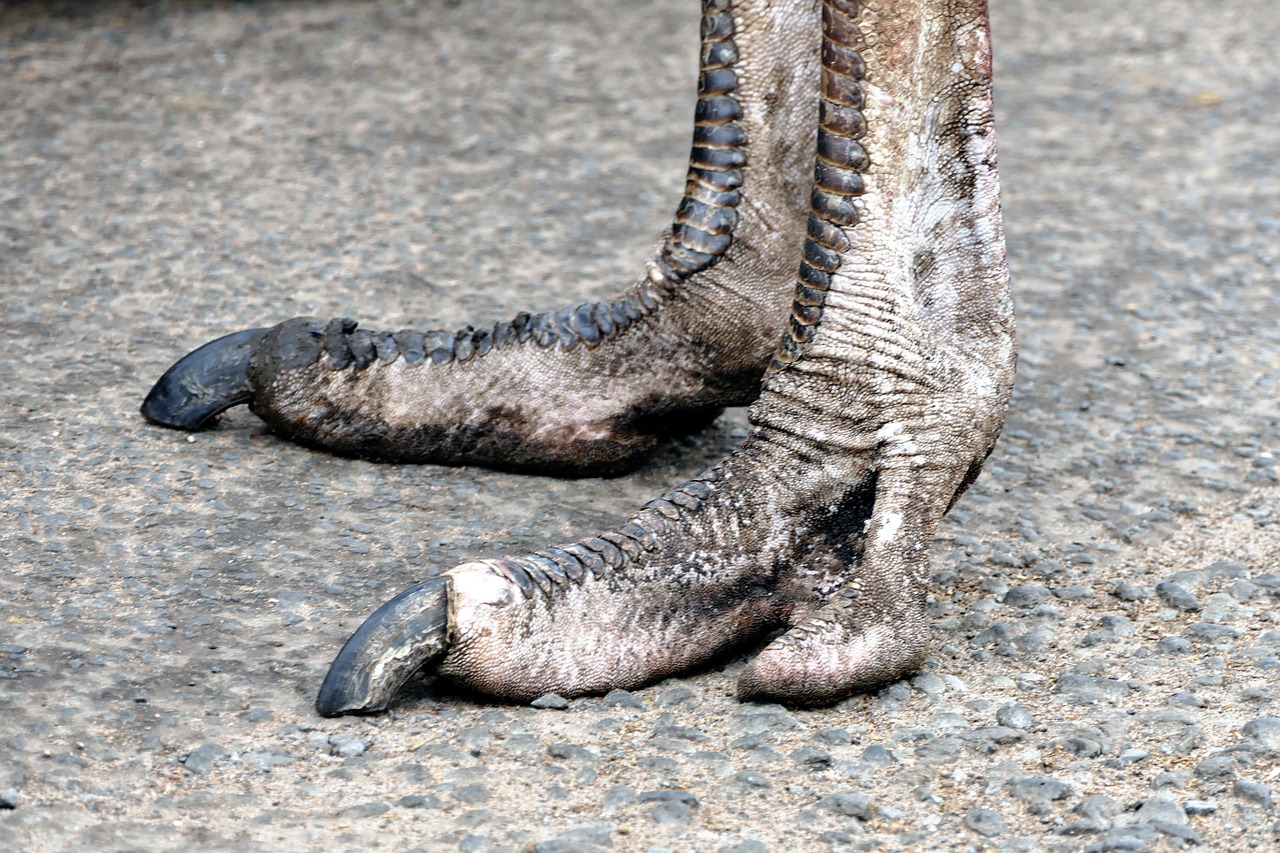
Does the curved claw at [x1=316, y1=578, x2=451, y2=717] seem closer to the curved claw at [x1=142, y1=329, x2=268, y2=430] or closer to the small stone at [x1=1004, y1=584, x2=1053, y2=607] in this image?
the curved claw at [x1=142, y1=329, x2=268, y2=430]

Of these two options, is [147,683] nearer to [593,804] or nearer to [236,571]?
[236,571]

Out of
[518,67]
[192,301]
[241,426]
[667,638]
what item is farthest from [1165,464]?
[518,67]

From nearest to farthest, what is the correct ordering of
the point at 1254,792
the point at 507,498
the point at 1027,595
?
1. the point at 1254,792
2. the point at 1027,595
3. the point at 507,498

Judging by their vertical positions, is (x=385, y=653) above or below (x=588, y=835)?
above

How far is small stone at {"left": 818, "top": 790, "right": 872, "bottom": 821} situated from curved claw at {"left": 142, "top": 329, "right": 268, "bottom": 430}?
1.39 meters

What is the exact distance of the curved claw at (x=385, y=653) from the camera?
84.4 inches

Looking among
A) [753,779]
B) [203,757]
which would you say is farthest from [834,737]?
[203,757]

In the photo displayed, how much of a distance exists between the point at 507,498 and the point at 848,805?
3.38 ft

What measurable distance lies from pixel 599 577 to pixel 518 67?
11.7ft

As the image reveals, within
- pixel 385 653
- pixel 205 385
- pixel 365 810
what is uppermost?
pixel 205 385

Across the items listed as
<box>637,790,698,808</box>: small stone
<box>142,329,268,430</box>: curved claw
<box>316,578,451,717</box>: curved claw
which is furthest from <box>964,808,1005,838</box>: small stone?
<box>142,329,268,430</box>: curved claw

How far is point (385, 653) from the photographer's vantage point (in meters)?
2.14

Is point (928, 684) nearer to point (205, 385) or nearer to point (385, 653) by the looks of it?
point (385, 653)

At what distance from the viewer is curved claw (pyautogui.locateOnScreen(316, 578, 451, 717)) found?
2.14 meters
